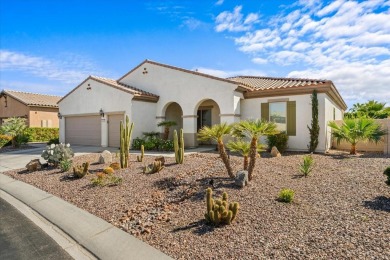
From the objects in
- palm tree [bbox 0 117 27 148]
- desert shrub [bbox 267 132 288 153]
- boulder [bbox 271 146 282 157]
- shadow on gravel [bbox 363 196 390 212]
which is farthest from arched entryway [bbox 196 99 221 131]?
palm tree [bbox 0 117 27 148]

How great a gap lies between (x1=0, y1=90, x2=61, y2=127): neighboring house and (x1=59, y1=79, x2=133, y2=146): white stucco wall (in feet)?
28.3

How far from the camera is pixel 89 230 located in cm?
588

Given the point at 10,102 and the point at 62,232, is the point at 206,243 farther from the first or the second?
the point at 10,102

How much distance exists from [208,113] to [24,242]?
616 inches

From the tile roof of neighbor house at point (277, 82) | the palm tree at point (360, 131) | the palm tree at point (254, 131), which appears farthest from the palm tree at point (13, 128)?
the palm tree at point (360, 131)

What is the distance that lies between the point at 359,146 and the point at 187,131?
1073cm

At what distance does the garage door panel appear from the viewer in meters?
20.6

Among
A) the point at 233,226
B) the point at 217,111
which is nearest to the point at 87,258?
the point at 233,226

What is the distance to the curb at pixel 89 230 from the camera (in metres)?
4.87

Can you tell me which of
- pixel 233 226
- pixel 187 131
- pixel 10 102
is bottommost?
pixel 233 226

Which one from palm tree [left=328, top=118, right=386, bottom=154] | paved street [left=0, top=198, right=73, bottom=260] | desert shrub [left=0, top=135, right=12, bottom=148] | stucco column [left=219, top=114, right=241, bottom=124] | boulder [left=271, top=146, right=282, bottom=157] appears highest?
stucco column [left=219, top=114, right=241, bottom=124]

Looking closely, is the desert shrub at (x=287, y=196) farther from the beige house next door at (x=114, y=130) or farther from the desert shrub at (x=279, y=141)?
the beige house next door at (x=114, y=130)

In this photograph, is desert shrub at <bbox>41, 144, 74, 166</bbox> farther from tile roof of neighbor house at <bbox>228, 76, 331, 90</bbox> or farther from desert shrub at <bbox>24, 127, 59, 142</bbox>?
desert shrub at <bbox>24, 127, 59, 142</bbox>

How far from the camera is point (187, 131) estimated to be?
18.0m
